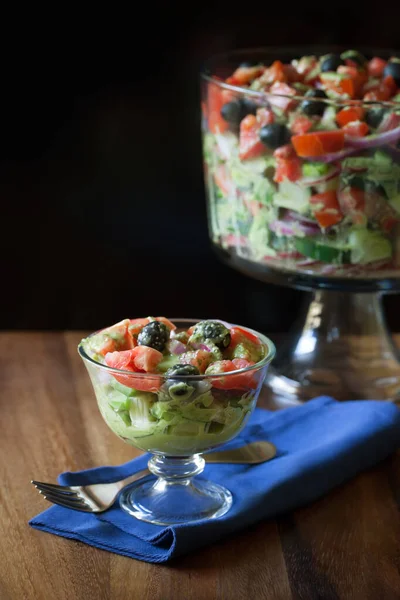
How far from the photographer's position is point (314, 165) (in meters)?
1.47

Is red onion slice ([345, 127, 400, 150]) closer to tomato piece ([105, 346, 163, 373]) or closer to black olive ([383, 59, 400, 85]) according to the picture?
black olive ([383, 59, 400, 85])

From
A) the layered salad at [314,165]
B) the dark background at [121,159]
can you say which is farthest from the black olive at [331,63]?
the dark background at [121,159]

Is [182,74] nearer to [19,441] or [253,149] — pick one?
[253,149]

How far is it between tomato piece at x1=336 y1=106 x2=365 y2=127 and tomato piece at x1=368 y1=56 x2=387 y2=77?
0.73ft

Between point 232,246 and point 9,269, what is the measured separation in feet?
2.06

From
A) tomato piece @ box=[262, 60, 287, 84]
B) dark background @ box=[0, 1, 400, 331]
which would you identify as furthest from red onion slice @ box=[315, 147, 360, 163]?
dark background @ box=[0, 1, 400, 331]

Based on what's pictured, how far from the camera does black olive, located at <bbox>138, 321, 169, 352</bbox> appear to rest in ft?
3.82

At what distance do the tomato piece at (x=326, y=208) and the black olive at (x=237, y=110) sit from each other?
0.17 m

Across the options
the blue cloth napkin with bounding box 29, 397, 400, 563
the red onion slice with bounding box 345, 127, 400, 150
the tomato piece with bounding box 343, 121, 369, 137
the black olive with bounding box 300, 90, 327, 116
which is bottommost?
the blue cloth napkin with bounding box 29, 397, 400, 563

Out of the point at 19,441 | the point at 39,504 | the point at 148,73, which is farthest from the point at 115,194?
the point at 39,504

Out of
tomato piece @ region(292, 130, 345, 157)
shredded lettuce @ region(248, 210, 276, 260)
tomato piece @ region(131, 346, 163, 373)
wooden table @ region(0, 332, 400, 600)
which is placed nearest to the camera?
wooden table @ region(0, 332, 400, 600)

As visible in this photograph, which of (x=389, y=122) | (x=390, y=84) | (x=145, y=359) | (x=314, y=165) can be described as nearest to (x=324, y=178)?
(x=314, y=165)

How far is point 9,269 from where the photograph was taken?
2092 mm

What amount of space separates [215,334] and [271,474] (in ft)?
0.69
